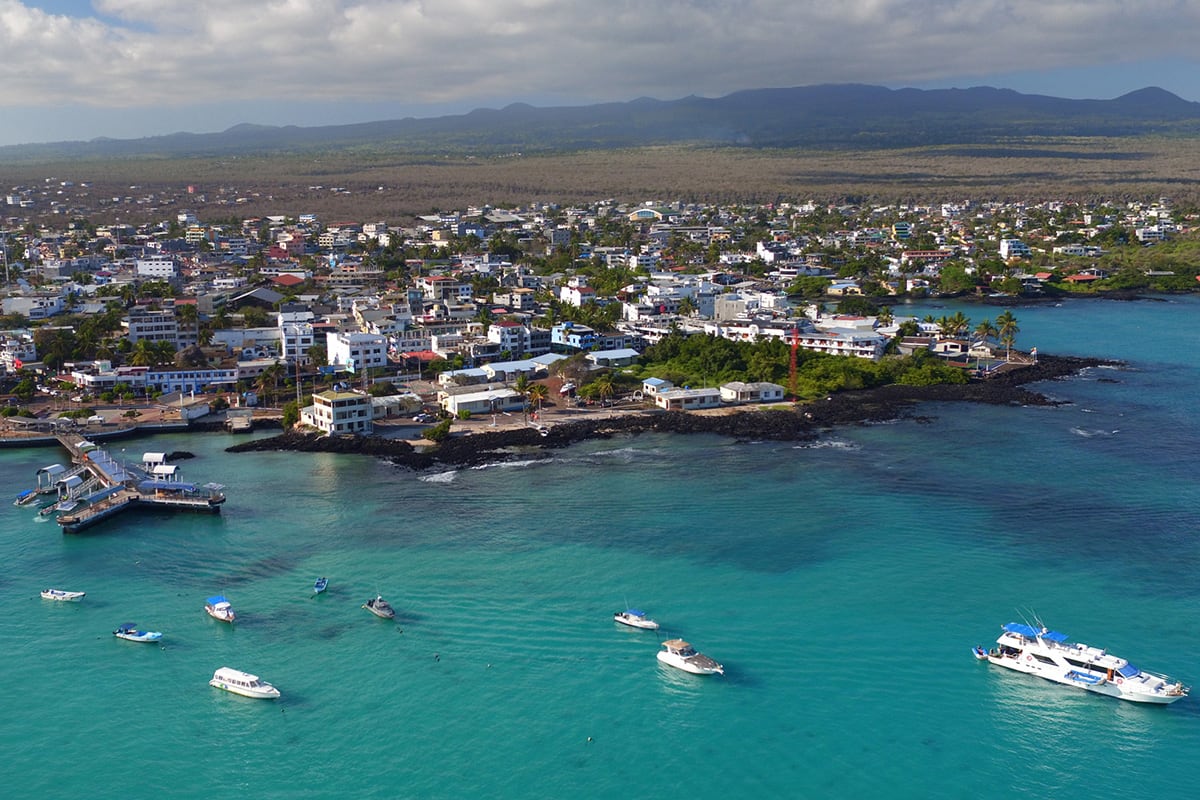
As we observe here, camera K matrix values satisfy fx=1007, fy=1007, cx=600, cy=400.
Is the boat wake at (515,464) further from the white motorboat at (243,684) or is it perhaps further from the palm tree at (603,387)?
the white motorboat at (243,684)

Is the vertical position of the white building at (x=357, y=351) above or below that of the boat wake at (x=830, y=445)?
above

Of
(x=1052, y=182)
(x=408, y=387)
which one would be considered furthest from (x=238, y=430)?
(x=1052, y=182)

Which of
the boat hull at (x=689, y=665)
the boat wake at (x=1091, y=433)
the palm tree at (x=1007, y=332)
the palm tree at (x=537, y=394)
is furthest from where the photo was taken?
the palm tree at (x=1007, y=332)

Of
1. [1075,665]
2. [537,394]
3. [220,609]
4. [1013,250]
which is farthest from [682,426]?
[1013,250]

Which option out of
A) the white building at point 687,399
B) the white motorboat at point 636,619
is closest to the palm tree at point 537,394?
the white building at point 687,399

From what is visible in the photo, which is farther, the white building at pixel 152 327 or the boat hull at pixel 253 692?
the white building at pixel 152 327

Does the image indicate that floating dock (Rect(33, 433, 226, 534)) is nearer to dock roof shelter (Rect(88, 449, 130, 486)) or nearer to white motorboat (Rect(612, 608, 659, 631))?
dock roof shelter (Rect(88, 449, 130, 486))

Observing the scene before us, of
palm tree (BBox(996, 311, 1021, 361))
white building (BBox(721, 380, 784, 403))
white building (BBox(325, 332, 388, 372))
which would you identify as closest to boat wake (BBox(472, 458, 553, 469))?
white building (BBox(721, 380, 784, 403))
